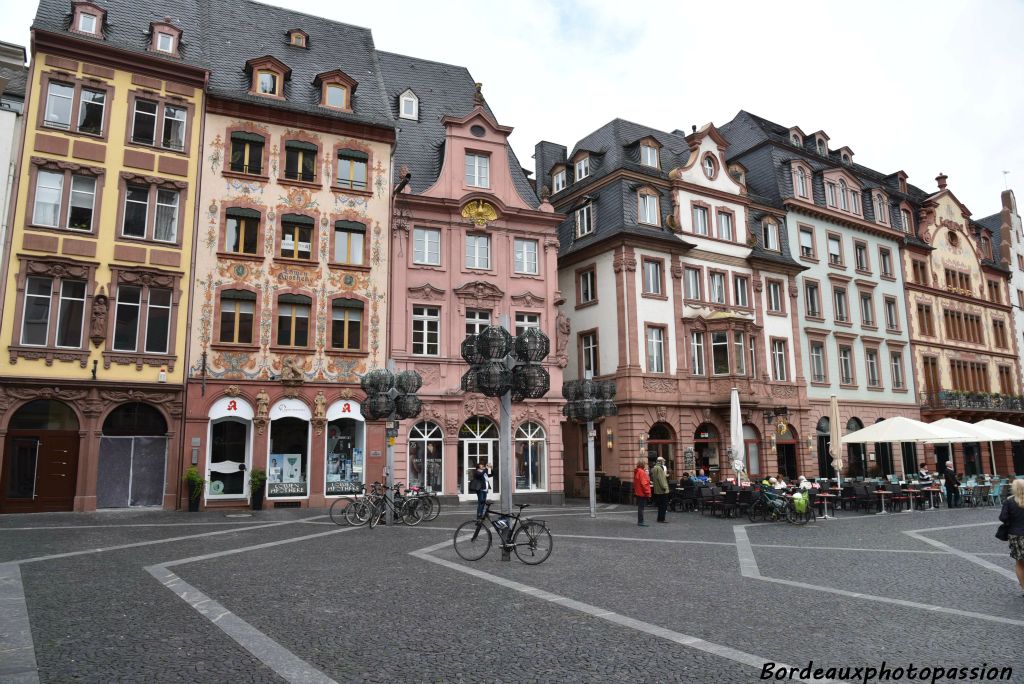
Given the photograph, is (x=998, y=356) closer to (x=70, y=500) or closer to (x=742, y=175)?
(x=742, y=175)

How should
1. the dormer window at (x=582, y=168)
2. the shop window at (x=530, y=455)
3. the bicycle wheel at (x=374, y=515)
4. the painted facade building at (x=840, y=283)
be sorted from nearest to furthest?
the bicycle wheel at (x=374, y=515), the shop window at (x=530, y=455), the dormer window at (x=582, y=168), the painted facade building at (x=840, y=283)

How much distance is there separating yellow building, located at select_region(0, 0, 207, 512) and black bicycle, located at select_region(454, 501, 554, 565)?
14523 mm

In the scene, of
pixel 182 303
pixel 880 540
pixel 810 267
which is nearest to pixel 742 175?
pixel 810 267

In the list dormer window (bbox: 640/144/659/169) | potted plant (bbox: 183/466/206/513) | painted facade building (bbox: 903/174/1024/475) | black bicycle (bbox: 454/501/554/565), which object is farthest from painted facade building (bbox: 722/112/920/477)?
potted plant (bbox: 183/466/206/513)

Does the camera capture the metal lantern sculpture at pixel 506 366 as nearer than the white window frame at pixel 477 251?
Yes

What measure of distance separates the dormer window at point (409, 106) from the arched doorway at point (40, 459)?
17877 millimetres

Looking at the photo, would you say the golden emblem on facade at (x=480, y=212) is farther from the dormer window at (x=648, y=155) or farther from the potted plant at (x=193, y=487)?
the potted plant at (x=193, y=487)

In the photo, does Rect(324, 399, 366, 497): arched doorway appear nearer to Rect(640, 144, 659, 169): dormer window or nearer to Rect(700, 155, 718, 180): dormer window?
Rect(640, 144, 659, 169): dormer window

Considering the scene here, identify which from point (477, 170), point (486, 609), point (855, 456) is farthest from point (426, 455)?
point (855, 456)

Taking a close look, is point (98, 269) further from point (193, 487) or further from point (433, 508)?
point (433, 508)

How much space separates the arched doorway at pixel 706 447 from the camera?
32.5 metres

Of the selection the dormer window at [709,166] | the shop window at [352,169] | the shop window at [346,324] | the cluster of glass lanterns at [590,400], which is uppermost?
the dormer window at [709,166]

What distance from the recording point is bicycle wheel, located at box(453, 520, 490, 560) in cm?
1300

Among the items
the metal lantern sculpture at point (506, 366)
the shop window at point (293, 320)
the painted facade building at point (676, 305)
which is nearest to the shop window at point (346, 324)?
the shop window at point (293, 320)
